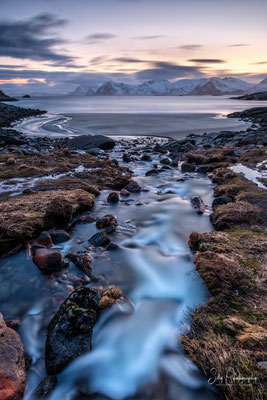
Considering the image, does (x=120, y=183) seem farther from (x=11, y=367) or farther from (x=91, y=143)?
(x=91, y=143)

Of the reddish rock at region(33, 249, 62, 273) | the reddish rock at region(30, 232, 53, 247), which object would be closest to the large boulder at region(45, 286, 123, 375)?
the reddish rock at region(33, 249, 62, 273)

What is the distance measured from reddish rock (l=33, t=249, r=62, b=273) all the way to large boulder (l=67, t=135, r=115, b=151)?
19.4m

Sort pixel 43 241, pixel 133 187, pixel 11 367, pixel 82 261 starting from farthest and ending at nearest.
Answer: pixel 133 187 → pixel 43 241 → pixel 82 261 → pixel 11 367

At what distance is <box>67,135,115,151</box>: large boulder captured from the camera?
24.8m

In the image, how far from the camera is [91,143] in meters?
25.2

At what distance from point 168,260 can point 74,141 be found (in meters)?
21.7

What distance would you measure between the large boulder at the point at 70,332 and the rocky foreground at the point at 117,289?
0.05 feet

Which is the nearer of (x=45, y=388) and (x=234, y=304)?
(x=45, y=388)

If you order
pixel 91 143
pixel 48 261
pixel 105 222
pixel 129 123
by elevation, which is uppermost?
pixel 129 123

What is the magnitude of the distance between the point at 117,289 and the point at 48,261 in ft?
6.41

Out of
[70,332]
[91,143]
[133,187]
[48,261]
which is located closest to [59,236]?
[48,261]

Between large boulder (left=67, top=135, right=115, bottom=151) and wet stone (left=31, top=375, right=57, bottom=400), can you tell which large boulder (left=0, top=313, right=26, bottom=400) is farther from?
large boulder (left=67, top=135, right=115, bottom=151)

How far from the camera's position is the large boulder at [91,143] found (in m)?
24.8

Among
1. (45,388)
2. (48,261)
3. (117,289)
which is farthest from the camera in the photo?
(48,261)
